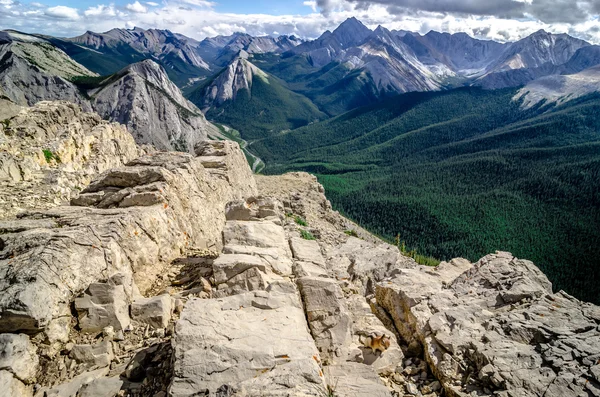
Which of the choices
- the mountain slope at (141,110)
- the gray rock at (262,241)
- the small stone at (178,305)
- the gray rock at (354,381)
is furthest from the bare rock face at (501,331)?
the mountain slope at (141,110)

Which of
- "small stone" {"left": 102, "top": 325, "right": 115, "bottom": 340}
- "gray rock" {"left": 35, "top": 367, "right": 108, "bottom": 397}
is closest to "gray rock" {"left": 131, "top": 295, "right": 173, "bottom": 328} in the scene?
"small stone" {"left": 102, "top": 325, "right": 115, "bottom": 340}

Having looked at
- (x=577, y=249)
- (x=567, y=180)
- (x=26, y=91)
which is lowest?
(x=577, y=249)

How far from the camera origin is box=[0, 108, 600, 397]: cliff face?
391 inches

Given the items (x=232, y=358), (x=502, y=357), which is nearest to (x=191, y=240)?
(x=232, y=358)

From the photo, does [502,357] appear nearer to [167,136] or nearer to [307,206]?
[307,206]

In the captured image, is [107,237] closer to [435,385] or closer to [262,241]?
[262,241]

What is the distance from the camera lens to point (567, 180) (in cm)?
18412

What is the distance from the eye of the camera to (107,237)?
568 inches

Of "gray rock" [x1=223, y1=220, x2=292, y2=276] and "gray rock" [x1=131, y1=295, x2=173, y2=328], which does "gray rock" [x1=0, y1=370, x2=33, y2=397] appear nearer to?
"gray rock" [x1=131, y1=295, x2=173, y2=328]

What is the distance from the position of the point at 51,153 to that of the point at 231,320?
107ft

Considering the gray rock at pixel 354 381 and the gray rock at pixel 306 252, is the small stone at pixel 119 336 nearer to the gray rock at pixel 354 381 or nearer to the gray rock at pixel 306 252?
the gray rock at pixel 354 381

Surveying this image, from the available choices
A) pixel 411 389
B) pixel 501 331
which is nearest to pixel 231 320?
pixel 411 389

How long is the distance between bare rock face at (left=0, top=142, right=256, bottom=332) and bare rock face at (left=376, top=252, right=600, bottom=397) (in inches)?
461

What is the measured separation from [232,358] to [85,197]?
14527 mm
